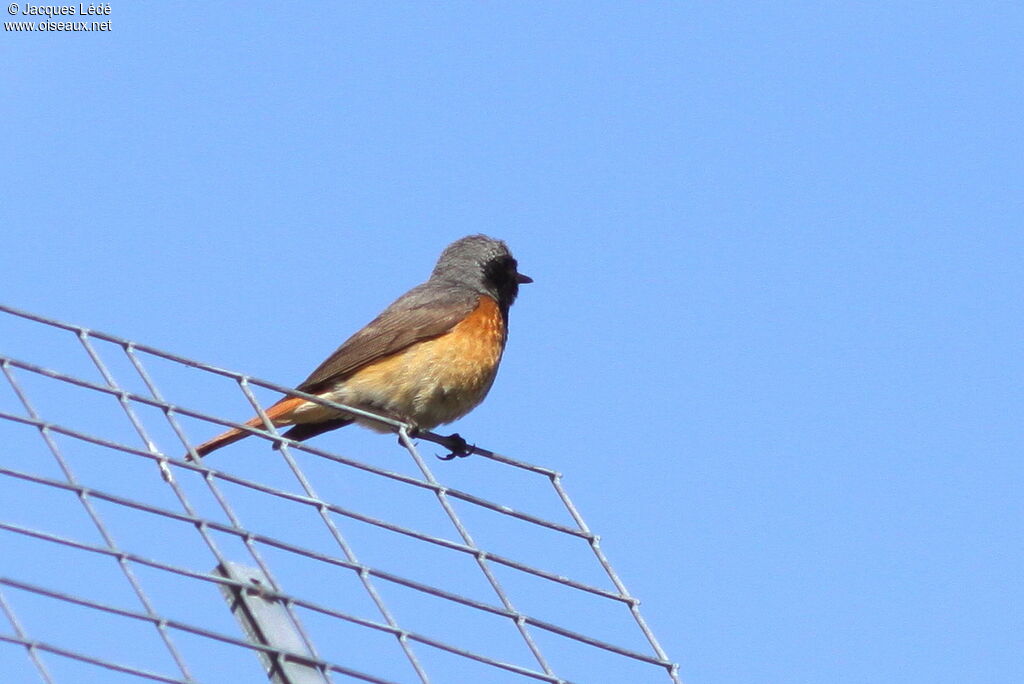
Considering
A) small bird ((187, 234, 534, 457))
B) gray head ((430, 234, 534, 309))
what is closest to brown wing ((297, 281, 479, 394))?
small bird ((187, 234, 534, 457))

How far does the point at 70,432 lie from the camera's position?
9.26 ft

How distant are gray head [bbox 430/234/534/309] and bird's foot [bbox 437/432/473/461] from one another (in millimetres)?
1357

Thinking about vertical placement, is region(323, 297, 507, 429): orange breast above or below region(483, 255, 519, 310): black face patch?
below

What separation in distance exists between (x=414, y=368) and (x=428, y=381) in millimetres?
92

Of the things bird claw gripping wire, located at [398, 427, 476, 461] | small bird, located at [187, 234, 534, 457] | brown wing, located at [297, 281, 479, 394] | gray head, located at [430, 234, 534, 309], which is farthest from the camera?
gray head, located at [430, 234, 534, 309]

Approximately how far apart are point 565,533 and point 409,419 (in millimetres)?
3293

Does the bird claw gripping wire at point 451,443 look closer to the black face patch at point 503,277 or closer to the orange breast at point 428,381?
the orange breast at point 428,381

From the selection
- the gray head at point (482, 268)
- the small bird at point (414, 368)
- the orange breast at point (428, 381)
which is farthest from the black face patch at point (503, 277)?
the orange breast at point (428, 381)

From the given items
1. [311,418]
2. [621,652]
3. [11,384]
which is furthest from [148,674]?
[311,418]

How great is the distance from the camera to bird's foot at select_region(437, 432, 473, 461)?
16.9ft

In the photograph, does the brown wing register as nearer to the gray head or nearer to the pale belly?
the pale belly

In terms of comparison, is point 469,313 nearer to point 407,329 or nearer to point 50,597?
point 407,329

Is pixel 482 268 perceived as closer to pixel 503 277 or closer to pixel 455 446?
pixel 503 277

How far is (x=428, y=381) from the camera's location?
6758mm
